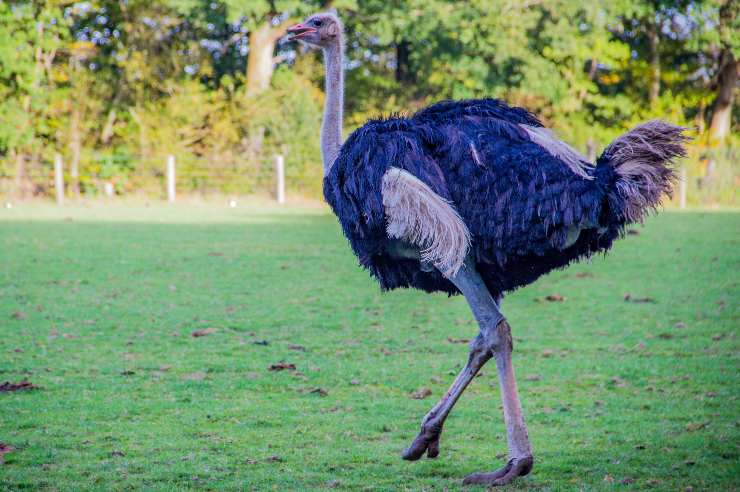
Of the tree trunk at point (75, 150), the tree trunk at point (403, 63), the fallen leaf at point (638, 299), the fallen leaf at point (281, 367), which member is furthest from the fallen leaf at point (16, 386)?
the tree trunk at point (403, 63)

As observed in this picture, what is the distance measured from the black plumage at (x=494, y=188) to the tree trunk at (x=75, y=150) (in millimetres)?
23679

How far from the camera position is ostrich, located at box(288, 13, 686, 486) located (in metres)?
4.22

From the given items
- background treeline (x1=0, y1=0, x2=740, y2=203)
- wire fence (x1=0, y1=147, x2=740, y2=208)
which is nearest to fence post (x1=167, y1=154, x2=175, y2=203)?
wire fence (x1=0, y1=147, x2=740, y2=208)

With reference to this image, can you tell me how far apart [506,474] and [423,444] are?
0.51 meters

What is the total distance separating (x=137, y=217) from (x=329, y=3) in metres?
12.2

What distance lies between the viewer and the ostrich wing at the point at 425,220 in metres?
4.23

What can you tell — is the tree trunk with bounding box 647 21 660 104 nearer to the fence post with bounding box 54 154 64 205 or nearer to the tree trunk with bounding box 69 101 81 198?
the tree trunk with bounding box 69 101 81 198

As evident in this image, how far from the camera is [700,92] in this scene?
110ft

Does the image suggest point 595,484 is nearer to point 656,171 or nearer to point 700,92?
point 656,171

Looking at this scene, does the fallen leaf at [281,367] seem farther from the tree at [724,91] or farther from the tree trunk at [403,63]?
the tree trunk at [403,63]

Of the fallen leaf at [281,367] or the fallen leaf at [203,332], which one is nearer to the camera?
the fallen leaf at [281,367]

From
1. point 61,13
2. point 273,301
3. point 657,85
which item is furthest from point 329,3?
point 273,301

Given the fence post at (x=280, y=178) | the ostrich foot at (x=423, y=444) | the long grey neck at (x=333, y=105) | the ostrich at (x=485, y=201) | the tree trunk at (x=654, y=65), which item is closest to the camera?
→ the ostrich at (x=485, y=201)

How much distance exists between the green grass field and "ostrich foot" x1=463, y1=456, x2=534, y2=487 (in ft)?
0.28
